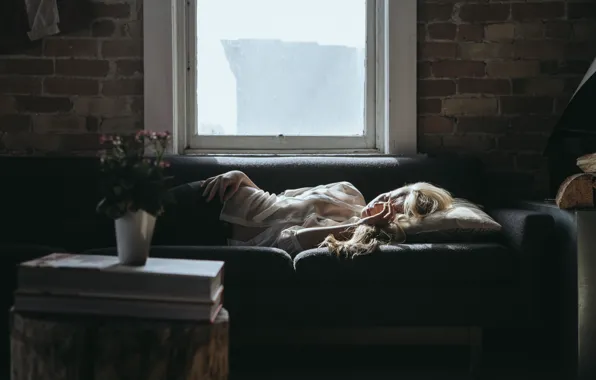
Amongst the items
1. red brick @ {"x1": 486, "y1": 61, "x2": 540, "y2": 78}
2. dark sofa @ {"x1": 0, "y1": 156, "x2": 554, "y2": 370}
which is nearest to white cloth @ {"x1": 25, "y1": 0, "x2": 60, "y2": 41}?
dark sofa @ {"x1": 0, "y1": 156, "x2": 554, "y2": 370}

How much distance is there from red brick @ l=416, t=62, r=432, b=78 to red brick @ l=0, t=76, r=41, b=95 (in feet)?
6.54

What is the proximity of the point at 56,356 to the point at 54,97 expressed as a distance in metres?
2.14

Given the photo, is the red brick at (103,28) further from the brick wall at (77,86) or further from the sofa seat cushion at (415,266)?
the sofa seat cushion at (415,266)

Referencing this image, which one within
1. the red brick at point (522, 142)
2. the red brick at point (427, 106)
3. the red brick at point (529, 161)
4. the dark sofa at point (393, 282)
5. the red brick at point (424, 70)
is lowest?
the dark sofa at point (393, 282)

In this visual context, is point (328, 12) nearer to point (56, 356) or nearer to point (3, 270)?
point (3, 270)

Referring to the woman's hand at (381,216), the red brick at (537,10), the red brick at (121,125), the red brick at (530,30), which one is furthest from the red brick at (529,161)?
the red brick at (121,125)

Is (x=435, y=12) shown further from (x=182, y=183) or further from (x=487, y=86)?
(x=182, y=183)

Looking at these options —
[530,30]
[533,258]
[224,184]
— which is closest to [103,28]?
[224,184]

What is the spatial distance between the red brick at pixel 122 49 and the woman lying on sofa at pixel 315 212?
0.93m

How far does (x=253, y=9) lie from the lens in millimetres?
3357

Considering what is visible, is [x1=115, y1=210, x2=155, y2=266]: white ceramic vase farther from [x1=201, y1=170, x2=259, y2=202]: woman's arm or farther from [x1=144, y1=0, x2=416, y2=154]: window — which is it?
[x1=144, y1=0, x2=416, y2=154]: window

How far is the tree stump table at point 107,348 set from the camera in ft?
4.26

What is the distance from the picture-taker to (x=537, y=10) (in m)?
3.19

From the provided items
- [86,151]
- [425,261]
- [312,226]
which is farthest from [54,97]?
[425,261]
